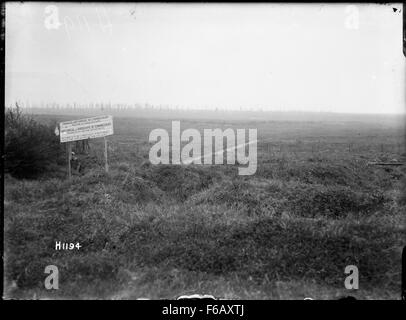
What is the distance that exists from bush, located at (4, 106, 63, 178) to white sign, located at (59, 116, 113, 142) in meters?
1.26

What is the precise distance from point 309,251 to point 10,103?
621 cm

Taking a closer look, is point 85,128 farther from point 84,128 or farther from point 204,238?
point 204,238

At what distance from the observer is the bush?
23.4 ft

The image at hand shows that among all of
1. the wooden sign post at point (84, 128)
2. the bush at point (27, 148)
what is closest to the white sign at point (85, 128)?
the wooden sign post at point (84, 128)

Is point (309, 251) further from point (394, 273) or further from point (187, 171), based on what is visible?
point (187, 171)

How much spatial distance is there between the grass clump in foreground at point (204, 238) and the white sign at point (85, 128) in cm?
142

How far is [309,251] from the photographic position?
5.36 meters

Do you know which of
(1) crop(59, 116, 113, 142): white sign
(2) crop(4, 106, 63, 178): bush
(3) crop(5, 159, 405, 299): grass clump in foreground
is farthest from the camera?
(2) crop(4, 106, 63, 178): bush

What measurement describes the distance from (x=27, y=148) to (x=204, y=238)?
5.06 metres

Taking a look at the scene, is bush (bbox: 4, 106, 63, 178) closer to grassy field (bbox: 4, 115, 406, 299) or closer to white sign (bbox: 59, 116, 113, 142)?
grassy field (bbox: 4, 115, 406, 299)

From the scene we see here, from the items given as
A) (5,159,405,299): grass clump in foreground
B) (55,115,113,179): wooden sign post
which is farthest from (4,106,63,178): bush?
(55,115,113,179): wooden sign post

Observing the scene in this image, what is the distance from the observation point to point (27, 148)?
745 centimetres

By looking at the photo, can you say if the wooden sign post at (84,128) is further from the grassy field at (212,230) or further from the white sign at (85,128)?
the grassy field at (212,230)
